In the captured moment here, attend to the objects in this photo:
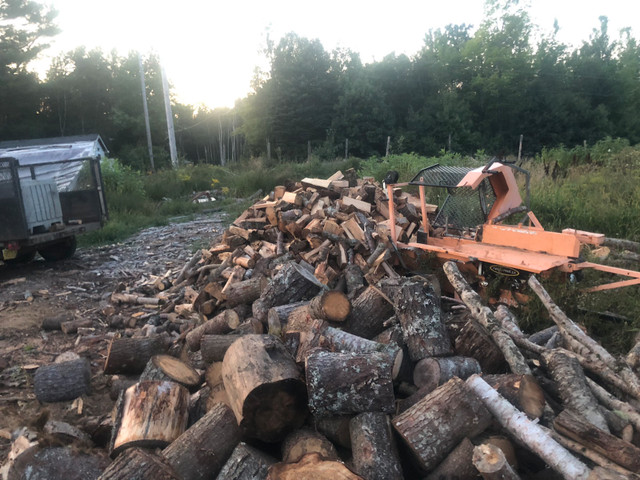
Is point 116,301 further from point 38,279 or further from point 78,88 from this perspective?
point 78,88

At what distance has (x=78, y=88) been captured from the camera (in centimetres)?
3575

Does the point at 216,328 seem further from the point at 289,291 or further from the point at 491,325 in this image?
the point at 491,325

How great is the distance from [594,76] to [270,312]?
41.5 metres

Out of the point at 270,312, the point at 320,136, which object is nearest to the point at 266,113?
the point at 320,136

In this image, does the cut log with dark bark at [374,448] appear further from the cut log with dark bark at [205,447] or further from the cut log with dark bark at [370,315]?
the cut log with dark bark at [370,315]

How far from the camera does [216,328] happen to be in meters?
4.66

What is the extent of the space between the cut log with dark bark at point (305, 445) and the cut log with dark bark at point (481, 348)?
1.37 m

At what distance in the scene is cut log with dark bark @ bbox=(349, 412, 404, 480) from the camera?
2.44 meters

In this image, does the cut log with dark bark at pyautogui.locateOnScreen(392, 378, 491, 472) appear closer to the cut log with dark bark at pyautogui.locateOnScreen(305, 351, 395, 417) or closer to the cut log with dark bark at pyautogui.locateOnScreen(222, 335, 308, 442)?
the cut log with dark bark at pyautogui.locateOnScreen(305, 351, 395, 417)

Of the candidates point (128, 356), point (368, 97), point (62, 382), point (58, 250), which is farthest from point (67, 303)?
point (368, 97)

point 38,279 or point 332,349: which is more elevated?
point 332,349

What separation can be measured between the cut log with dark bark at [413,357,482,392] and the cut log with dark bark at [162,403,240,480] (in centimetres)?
131

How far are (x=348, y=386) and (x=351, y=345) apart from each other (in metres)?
0.63

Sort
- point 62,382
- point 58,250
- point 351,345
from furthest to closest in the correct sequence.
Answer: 1. point 58,250
2. point 62,382
3. point 351,345
